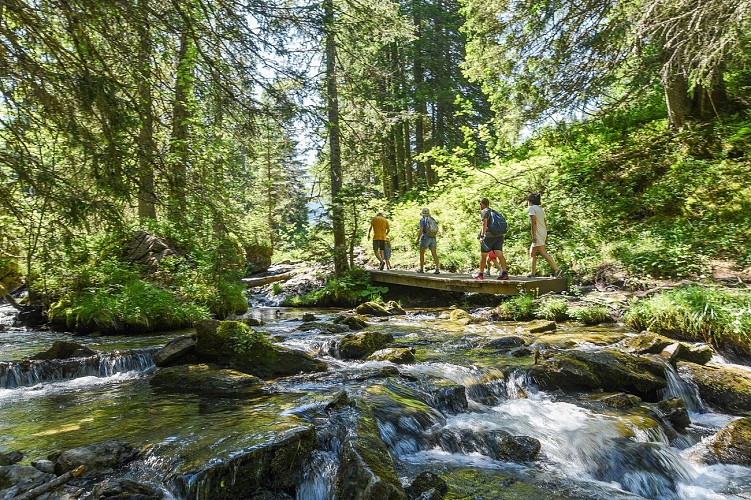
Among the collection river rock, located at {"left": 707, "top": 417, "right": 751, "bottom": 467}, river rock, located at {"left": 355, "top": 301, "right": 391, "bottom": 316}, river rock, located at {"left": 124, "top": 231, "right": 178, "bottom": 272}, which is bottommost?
river rock, located at {"left": 707, "top": 417, "right": 751, "bottom": 467}

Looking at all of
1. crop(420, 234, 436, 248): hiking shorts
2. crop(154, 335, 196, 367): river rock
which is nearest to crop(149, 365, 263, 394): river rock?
crop(154, 335, 196, 367): river rock

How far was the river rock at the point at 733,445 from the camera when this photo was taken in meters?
4.80

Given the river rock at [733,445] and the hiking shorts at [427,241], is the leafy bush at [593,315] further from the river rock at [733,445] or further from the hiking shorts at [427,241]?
the hiking shorts at [427,241]

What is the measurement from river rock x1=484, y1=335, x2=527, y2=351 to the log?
649cm

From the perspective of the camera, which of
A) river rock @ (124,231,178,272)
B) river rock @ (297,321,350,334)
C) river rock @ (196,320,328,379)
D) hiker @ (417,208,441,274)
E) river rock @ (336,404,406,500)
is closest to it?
river rock @ (336,404,406,500)

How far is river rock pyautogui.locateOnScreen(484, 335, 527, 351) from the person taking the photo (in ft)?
27.9

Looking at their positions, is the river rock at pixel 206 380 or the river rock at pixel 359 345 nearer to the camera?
the river rock at pixel 206 380

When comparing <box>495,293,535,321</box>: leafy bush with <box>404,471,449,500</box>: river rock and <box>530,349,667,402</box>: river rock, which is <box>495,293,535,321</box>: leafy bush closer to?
<box>530,349,667,402</box>: river rock

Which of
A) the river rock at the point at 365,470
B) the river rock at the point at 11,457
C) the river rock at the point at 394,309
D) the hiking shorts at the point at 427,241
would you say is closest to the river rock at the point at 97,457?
the river rock at the point at 11,457

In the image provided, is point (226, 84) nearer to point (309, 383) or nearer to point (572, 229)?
point (309, 383)

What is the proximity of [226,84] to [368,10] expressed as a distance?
1984mm

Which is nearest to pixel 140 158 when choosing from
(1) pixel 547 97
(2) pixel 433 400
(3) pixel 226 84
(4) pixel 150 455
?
(3) pixel 226 84

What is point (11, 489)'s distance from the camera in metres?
3.51

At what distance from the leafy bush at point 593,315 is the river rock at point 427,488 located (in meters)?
6.86
